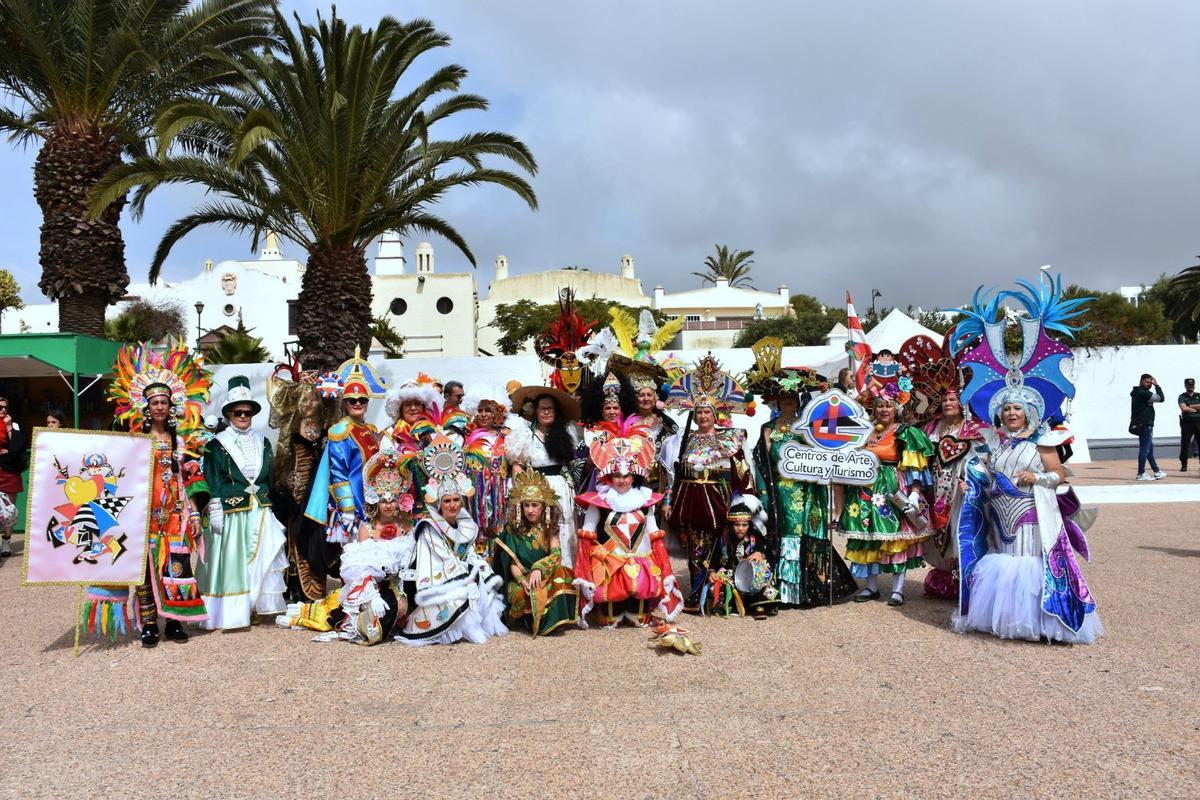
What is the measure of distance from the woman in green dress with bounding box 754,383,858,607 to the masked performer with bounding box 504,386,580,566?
4.87ft

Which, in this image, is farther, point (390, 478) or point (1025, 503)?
point (390, 478)

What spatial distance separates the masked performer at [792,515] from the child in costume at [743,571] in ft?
0.39

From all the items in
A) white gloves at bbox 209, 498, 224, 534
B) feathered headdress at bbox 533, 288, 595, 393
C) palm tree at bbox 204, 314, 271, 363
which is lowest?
white gloves at bbox 209, 498, 224, 534

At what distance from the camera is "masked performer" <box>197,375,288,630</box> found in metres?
6.47

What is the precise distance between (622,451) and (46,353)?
30.3 feet

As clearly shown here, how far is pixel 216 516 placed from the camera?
21.0 feet

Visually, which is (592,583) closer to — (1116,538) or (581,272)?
(1116,538)

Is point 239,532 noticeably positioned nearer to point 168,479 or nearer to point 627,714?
point 168,479

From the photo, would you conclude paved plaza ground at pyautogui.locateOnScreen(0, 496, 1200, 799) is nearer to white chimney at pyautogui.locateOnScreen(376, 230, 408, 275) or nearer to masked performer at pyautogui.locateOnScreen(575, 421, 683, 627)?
masked performer at pyautogui.locateOnScreen(575, 421, 683, 627)

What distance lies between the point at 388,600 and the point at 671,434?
2559mm

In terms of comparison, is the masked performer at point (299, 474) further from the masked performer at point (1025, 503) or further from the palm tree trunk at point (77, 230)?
the palm tree trunk at point (77, 230)

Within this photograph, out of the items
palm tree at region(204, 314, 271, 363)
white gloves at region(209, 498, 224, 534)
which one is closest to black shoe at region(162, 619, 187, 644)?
white gloves at region(209, 498, 224, 534)

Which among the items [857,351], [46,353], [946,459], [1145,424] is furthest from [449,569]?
[1145,424]

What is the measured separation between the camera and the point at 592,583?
242 inches
